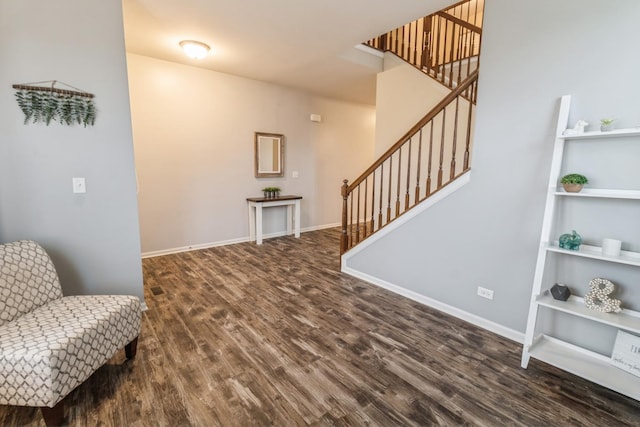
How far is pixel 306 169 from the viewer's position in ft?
19.7

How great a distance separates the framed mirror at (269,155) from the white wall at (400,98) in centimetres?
189

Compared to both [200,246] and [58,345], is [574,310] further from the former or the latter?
[200,246]

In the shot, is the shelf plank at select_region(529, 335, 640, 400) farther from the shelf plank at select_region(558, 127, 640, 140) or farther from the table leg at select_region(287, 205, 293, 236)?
the table leg at select_region(287, 205, 293, 236)

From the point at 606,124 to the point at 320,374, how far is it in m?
2.36

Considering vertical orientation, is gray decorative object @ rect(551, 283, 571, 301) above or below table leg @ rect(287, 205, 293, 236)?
above

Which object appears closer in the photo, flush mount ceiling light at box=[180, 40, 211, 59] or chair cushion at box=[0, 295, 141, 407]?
chair cushion at box=[0, 295, 141, 407]

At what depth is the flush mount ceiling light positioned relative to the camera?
346 centimetres

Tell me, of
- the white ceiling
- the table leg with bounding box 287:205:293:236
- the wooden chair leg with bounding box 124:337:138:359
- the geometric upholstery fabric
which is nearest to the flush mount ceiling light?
the white ceiling

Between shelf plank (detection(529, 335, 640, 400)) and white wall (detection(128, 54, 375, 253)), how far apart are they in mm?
4391

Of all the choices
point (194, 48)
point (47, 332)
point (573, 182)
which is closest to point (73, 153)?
point (47, 332)

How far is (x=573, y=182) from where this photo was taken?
1.84 m

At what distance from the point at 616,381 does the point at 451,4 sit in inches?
123

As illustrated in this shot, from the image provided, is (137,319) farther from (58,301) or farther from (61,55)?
(61,55)

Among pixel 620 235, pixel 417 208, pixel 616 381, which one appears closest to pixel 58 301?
pixel 417 208
